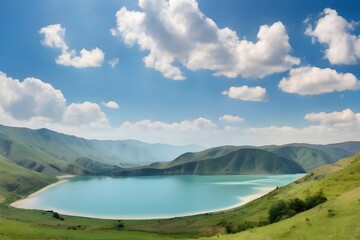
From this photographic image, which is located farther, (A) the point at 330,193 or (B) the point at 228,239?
(A) the point at 330,193

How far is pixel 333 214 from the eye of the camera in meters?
45.7

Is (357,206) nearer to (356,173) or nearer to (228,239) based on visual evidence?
(228,239)

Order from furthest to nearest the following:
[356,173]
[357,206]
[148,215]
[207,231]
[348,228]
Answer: [148,215]
[207,231]
[356,173]
[357,206]
[348,228]

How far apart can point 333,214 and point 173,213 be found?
160 metres

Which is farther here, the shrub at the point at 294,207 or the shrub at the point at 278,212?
the shrub at the point at 278,212

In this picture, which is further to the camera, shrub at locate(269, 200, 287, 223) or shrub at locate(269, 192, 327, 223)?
shrub at locate(269, 200, 287, 223)

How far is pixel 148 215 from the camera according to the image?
194250 millimetres

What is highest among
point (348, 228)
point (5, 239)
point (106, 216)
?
point (348, 228)

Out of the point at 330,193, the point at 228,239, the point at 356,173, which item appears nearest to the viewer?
the point at 228,239

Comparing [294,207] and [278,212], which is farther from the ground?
[294,207]

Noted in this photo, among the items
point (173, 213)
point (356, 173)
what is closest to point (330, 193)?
point (356, 173)

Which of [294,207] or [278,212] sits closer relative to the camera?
[294,207]

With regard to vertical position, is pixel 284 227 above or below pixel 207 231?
above

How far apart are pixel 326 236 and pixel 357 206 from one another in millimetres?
9251
